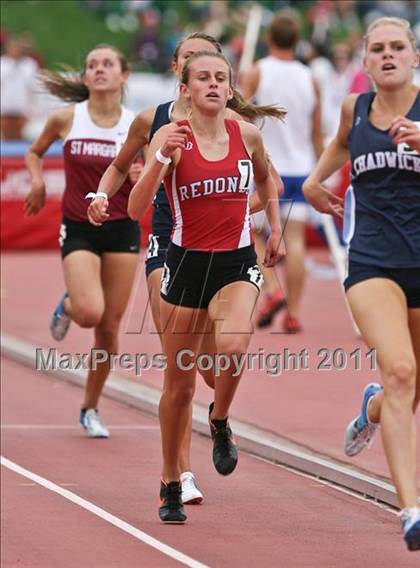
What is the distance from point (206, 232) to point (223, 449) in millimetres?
1160

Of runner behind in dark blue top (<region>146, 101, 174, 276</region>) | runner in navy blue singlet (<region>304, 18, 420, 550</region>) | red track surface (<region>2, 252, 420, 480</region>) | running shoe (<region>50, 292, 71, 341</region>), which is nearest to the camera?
runner in navy blue singlet (<region>304, 18, 420, 550</region>)

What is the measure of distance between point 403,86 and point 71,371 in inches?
239

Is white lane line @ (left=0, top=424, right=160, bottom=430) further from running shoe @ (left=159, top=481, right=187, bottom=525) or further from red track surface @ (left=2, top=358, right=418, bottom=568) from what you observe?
running shoe @ (left=159, top=481, right=187, bottom=525)

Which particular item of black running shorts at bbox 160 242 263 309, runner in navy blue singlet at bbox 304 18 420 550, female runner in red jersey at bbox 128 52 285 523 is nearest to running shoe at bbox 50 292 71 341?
female runner in red jersey at bbox 128 52 285 523

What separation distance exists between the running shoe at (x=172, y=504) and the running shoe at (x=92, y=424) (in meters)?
2.53

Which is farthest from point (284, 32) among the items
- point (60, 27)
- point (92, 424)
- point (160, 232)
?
point (60, 27)

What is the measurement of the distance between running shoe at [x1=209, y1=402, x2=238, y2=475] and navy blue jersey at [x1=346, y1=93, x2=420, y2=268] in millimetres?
1243

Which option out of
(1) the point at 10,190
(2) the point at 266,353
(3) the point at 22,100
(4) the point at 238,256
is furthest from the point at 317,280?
(4) the point at 238,256

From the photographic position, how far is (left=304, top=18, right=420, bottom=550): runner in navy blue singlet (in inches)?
299

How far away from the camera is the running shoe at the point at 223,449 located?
8.58 metres

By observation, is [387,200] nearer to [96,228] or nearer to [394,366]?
[394,366]

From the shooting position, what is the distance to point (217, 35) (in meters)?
31.3

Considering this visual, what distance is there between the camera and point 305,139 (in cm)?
1552

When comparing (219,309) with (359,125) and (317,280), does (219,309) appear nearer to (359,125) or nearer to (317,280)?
(359,125)
